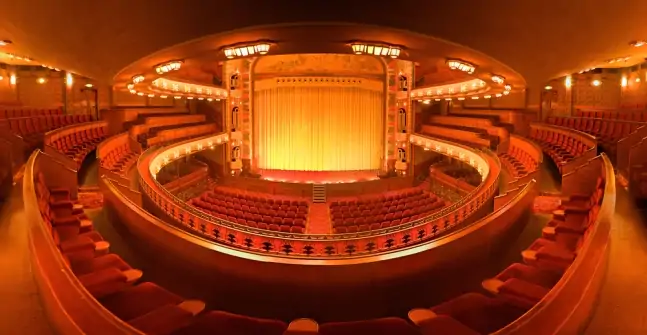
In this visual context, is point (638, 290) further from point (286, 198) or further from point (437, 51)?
point (286, 198)

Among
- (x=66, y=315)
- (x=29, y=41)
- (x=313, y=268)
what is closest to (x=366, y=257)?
(x=313, y=268)

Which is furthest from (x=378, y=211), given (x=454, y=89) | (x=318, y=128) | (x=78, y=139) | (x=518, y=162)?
(x=78, y=139)

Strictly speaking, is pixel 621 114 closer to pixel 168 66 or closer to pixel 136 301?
pixel 168 66

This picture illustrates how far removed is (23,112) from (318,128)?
1339cm

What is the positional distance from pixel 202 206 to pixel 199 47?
8.58 meters

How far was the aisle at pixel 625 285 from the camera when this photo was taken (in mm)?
3570

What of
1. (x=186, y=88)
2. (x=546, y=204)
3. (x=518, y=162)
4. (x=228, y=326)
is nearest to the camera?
(x=228, y=326)

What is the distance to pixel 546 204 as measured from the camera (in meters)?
9.03

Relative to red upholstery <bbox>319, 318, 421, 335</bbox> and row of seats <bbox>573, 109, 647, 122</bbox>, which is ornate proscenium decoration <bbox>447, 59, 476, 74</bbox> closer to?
row of seats <bbox>573, 109, 647, 122</bbox>

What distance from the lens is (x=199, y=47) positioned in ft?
27.1

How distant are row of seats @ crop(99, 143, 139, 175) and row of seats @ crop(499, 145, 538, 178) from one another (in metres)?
10.7

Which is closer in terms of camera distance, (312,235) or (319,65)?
(312,235)

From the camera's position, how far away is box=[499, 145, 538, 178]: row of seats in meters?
12.5

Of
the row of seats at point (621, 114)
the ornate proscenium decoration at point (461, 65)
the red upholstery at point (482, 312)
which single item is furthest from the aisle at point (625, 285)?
the row of seats at point (621, 114)
